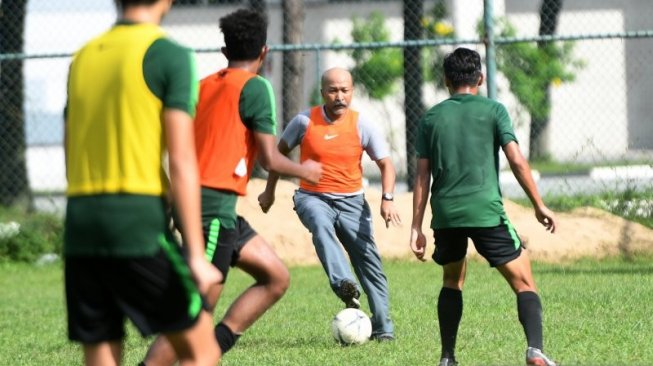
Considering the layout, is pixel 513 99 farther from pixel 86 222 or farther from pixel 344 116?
pixel 86 222

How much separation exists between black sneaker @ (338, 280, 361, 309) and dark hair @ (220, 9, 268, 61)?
8.57 ft

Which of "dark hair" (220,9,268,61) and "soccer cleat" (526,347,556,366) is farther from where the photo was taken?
"soccer cleat" (526,347,556,366)

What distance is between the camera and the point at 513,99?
2744 cm

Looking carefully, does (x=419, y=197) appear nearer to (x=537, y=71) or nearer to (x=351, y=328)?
(x=351, y=328)

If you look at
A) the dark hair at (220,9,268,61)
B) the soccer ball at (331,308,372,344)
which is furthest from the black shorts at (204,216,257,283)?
the soccer ball at (331,308,372,344)

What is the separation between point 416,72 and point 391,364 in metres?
10.3

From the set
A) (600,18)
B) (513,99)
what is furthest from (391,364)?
(600,18)

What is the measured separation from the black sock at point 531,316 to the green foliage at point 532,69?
1643 cm

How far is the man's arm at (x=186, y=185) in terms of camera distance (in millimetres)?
4219

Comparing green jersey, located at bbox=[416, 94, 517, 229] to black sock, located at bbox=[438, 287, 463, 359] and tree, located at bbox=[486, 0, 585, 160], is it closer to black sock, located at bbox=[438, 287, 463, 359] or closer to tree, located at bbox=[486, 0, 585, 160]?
black sock, located at bbox=[438, 287, 463, 359]

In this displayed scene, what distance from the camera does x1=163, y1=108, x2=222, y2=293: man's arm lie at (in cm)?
422

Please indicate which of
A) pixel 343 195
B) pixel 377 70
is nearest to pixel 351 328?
pixel 343 195

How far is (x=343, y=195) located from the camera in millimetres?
8781

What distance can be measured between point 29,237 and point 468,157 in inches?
353
